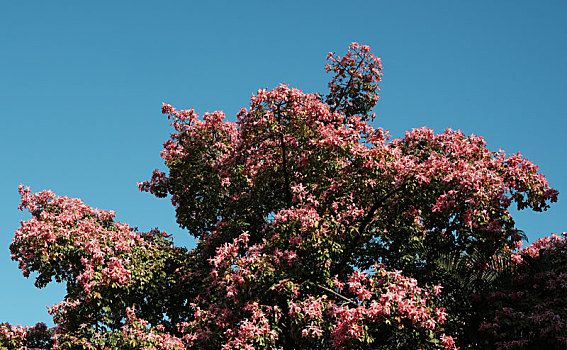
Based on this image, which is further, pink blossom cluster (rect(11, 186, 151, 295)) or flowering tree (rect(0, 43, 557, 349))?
pink blossom cluster (rect(11, 186, 151, 295))

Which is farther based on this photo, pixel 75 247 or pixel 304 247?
pixel 75 247

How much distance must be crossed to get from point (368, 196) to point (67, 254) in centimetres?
934

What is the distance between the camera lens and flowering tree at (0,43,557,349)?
1419 centimetres

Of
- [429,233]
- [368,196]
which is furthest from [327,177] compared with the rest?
[429,233]

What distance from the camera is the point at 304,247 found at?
14.9m

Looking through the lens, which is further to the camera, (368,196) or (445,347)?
(368,196)

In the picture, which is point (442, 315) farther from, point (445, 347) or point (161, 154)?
point (161, 154)

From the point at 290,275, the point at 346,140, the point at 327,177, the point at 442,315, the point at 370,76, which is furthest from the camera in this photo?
the point at 370,76

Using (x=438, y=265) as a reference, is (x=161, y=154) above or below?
above

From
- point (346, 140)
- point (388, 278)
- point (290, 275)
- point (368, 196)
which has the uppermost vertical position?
point (346, 140)

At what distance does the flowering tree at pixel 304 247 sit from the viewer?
46.5 feet

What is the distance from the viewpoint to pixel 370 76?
828 inches

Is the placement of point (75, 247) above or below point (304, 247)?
above

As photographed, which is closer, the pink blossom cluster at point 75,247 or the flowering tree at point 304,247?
the flowering tree at point 304,247
